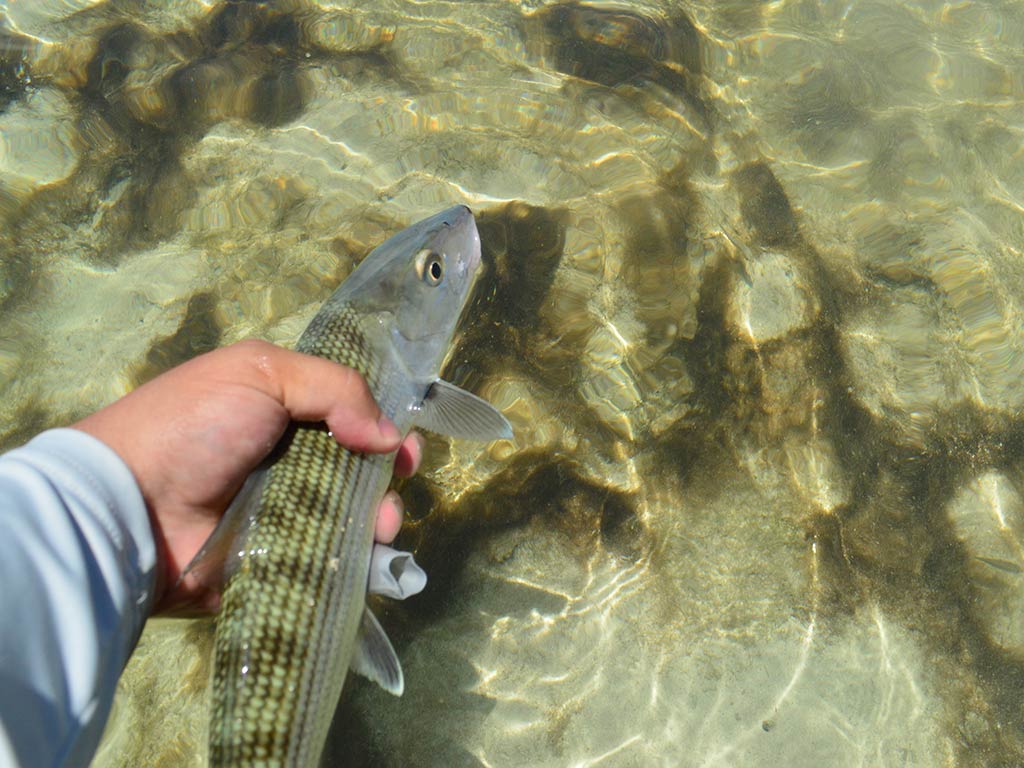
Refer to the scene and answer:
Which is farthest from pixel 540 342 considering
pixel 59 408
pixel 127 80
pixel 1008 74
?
pixel 1008 74

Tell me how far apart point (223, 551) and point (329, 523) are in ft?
1.38

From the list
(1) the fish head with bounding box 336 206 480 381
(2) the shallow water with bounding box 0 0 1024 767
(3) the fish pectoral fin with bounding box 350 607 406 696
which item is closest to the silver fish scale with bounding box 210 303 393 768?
(3) the fish pectoral fin with bounding box 350 607 406 696

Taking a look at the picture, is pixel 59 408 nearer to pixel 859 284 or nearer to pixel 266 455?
pixel 266 455

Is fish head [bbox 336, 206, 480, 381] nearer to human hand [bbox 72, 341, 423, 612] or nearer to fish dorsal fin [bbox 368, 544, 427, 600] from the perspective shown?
human hand [bbox 72, 341, 423, 612]

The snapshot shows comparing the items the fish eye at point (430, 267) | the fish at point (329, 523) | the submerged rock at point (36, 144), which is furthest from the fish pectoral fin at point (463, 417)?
the submerged rock at point (36, 144)

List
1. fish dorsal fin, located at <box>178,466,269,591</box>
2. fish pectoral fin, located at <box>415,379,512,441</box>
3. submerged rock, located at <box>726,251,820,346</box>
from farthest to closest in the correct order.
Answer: submerged rock, located at <box>726,251,820,346</box>
fish pectoral fin, located at <box>415,379,512,441</box>
fish dorsal fin, located at <box>178,466,269,591</box>

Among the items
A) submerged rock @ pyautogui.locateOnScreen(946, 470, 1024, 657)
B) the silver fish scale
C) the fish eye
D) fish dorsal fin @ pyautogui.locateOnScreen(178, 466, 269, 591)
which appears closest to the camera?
the silver fish scale

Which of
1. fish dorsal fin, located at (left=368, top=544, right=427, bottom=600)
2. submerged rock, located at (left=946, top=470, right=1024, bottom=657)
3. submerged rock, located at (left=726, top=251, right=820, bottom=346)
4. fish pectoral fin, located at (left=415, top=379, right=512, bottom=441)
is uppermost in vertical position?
fish pectoral fin, located at (left=415, top=379, right=512, bottom=441)

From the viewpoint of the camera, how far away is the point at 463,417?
3619mm

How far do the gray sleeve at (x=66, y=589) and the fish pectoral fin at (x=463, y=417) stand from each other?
4.51 feet

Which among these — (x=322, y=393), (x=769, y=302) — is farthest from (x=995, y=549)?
(x=322, y=393)

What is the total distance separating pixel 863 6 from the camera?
22.5 ft

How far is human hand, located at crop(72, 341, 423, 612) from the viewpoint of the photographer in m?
3.07

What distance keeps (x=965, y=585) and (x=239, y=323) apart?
476 cm
